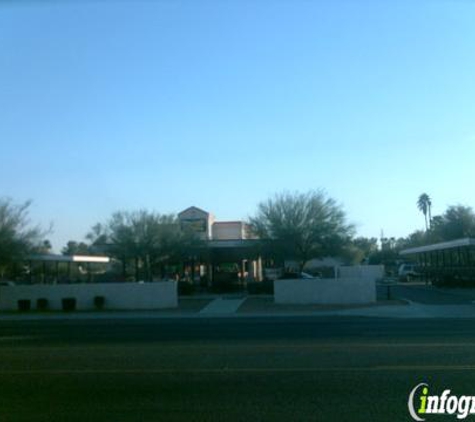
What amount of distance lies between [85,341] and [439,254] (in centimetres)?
5596

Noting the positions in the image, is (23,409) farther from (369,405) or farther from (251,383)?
(369,405)

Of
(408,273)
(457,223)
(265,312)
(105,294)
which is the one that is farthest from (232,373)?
(457,223)

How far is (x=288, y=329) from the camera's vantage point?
22469 mm

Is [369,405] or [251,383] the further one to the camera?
[251,383]

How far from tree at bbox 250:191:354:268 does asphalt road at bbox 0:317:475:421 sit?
950 inches

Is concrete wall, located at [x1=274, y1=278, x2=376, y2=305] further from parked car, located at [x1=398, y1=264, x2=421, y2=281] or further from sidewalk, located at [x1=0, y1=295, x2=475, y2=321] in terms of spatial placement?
parked car, located at [x1=398, y1=264, x2=421, y2=281]

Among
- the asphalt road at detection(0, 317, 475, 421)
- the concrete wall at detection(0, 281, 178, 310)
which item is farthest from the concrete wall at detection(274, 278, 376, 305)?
the asphalt road at detection(0, 317, 475, 421)

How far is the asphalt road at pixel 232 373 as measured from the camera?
32.4ft

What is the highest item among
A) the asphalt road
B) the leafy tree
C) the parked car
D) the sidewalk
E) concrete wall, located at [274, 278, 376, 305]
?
the leafy tree

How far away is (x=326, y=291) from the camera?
37062mm

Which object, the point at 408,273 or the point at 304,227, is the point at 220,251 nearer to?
the point at 304,227

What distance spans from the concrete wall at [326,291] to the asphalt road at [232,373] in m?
14.6

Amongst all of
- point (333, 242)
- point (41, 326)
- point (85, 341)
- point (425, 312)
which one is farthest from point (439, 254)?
point (85, 341)

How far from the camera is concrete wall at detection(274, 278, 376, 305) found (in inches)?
1444
